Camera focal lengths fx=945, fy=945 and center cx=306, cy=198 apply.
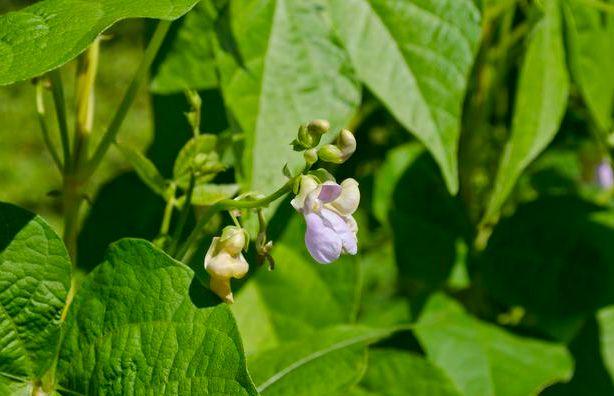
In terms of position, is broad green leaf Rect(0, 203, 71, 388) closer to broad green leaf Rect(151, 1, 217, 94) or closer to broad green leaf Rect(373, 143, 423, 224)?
broad green leaf Rect(151, 1, 217, 94)

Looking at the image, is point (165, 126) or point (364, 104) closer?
point (165, 126)

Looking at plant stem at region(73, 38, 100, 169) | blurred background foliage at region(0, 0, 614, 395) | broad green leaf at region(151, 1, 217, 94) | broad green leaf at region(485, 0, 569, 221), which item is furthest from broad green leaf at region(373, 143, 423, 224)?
plant stem at region(73, 38, 100, 169)

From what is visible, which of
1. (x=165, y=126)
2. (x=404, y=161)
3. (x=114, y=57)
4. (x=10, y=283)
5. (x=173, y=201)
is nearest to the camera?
(x=10, y=283)

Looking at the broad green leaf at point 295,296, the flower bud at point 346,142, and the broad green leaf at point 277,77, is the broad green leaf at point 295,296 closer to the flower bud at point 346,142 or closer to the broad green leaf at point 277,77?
the broad green leaf at point 277,77

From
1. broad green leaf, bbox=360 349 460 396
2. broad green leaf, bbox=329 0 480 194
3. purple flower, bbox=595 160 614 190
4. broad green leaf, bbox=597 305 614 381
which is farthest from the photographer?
purple flower, bbox=595 160 614 190

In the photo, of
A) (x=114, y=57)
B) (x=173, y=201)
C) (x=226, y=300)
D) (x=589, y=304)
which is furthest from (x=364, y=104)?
(x=114, y=57)

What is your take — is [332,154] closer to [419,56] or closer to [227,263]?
[227,263]

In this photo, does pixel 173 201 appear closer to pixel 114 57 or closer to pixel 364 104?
pixel 364 104

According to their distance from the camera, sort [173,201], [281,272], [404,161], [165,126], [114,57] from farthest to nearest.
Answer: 1. [114,57]
2. [404,161]
3. [281,272]
4. [165,126]
5. [173,201]

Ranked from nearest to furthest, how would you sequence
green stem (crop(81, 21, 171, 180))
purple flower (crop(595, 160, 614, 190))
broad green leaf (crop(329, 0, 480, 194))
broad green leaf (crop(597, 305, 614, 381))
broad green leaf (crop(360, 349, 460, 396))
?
green stem (crop(81, 21, 171, 180))
broad green leaf (crop(329, 0, 480, 194))
broad green leaf (crop(360, 349, 460, 396))
broad green leaf (crop(597, 305, 614, 381))
purple flower (crop(595, 160, 614, 190))
